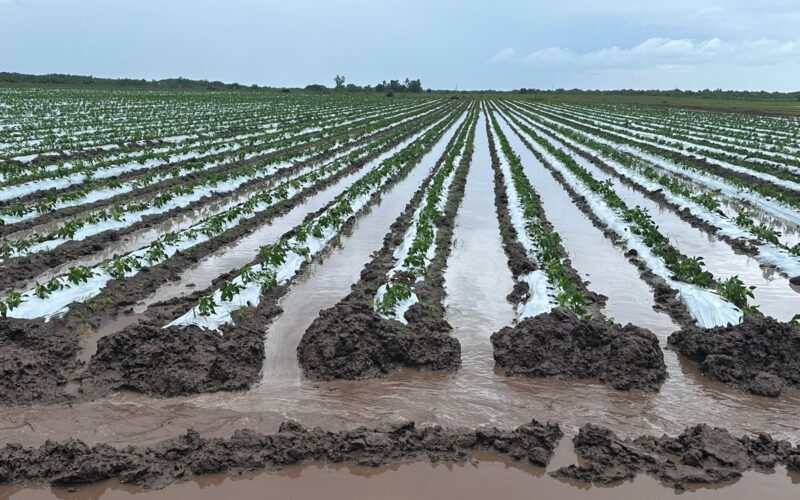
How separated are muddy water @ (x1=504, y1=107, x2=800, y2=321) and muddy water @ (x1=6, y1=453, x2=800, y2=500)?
171 inches

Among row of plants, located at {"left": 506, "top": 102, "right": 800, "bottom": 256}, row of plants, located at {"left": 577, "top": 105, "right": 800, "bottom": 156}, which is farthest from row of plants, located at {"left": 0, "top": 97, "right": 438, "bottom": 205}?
row of plants, located at {"left": 577, "top": 105, "right": 800, "bottom": 156}

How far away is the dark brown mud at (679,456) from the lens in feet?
15.0

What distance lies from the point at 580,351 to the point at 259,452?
386 centimetres

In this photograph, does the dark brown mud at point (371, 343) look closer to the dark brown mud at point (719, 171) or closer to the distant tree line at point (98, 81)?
the dark brown mud at point (719, 171)

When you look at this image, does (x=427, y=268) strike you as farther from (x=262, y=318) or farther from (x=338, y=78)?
(x=338, y=78)

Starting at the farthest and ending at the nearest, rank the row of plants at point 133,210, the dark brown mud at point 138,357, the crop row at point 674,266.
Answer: the row of plants at point 133,210, the crop row at point 674,266, the dark brown mud at point 138,357

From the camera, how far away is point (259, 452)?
4.77 meters

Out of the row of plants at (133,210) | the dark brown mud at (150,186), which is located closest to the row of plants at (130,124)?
the dark brown mud at (150,186)

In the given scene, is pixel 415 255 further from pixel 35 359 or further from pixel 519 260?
pixel 35 359

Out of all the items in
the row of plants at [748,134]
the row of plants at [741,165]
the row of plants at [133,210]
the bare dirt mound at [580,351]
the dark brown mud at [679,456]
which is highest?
the row of plants at [748,134]

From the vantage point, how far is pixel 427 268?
30.9ft

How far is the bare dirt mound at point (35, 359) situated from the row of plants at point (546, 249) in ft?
20.3

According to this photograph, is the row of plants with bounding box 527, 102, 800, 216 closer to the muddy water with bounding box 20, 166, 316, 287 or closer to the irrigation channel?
the irrigation channel

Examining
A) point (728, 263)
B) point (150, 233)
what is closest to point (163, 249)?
point (150, 233)
